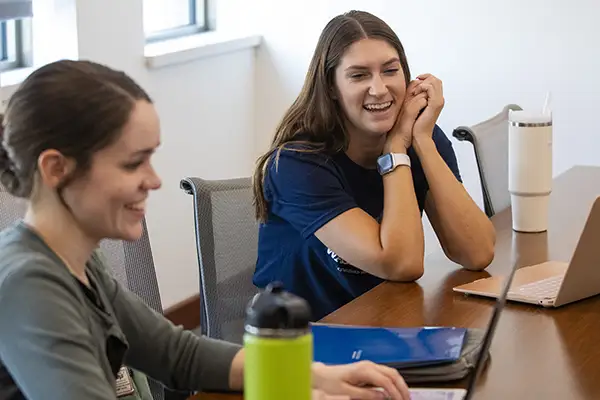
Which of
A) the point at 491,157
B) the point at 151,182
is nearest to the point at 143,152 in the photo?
the point at 151,182

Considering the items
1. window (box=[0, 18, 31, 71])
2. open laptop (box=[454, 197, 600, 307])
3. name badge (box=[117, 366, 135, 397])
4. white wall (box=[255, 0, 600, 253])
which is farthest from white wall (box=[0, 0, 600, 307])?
name badge (box=[117, 366, 135, 397])

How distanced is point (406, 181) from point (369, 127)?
15 cm

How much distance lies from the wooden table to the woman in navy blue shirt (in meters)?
0.08

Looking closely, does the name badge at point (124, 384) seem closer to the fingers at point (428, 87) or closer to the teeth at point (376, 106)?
the teeth at point (376, 106)

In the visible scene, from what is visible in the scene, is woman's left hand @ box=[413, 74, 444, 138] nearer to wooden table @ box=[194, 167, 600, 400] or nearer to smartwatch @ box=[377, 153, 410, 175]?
smartwatch @ box=[377, 153, 410, 175]

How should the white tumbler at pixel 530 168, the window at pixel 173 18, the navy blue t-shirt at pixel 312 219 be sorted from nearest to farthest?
the navy blue t-shirt at pixel 312 219
the white tumbler at pixel 530 168
the window at pixel 173 18

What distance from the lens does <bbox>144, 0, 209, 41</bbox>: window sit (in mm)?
3695

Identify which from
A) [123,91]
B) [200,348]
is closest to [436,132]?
[200,348]

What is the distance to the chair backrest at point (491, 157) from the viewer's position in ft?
8.91

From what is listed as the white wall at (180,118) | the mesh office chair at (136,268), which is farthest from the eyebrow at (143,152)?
the white wall at (180,118)

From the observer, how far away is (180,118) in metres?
3.51

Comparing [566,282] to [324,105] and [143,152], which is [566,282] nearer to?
[324,105]

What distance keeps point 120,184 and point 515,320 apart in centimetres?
80

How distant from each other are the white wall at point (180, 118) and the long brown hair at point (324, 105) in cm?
110
